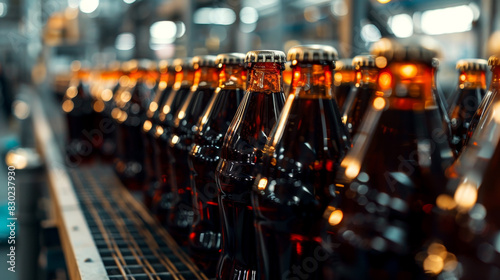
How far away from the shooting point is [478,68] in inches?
34.1

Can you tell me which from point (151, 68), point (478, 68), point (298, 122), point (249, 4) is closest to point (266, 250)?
point (298, 122)

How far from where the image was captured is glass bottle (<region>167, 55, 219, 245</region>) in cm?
112

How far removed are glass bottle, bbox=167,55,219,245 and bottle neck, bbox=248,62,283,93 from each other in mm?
294

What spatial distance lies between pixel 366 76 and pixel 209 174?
0.32m

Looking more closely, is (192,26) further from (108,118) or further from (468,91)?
(468,91)

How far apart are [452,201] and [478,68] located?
17.9 inches

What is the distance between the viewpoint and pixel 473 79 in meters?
0.88

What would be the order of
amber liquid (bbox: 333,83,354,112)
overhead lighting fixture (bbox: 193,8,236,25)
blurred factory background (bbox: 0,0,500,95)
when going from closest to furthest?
amber liquid (bbox: 333,83,354,112), blurred factory background (bbox: 0,0,500,95), overhead lighting fixture (bbox: 193,8,236,25)

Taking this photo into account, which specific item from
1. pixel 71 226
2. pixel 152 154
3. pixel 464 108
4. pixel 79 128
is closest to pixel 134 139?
pixel 152 154

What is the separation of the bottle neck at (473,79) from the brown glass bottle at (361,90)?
148 mm

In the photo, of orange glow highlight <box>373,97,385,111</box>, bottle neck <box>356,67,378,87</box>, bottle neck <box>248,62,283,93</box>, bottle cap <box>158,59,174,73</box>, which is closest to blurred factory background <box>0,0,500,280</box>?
bottle cap <box>158,59,174,73</box>

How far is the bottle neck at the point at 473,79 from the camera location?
88 centimetres

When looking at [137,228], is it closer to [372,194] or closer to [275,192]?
[275,192]

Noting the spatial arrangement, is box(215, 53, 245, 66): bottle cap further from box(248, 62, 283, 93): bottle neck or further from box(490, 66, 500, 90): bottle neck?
box(490, 66, 500, 90): bottle neck
